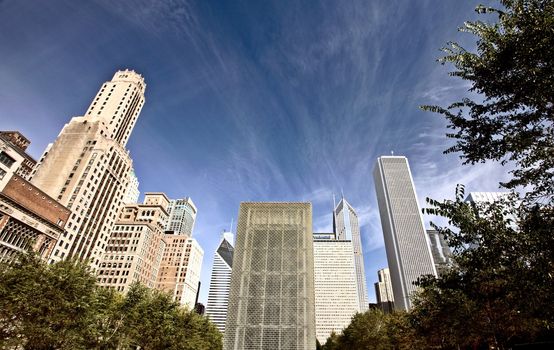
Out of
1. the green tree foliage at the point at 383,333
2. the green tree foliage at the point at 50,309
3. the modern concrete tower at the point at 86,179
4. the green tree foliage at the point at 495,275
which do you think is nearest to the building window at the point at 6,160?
the modern concrete tower at the point at 86,179

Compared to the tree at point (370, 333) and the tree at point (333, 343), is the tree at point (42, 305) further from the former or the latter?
the tree at point (333, 343)

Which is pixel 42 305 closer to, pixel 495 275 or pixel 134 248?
pixel 495 275

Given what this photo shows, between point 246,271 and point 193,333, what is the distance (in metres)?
14.1

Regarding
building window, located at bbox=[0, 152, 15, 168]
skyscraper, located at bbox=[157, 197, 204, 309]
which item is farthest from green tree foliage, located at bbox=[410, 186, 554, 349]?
skyscraper, located at bbox=[157, 197, 204, 309]

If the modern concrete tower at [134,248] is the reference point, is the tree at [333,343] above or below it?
below

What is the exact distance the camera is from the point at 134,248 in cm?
10381

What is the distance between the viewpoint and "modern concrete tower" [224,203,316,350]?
31.4 meters

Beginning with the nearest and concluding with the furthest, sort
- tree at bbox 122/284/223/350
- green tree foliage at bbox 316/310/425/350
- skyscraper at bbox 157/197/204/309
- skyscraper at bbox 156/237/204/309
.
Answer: tree at bbox 122/284/223/350, green tree foliage at bbox 316/310/425/350, skyscraper at bbox 156/237/204/309, skyscraper at bbox 157/197/204/309

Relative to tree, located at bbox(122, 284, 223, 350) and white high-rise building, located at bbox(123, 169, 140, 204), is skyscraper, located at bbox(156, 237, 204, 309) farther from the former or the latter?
tree, located at bbox(122, 284, 223, 350)

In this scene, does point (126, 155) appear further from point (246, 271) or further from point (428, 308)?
point (428, 308)

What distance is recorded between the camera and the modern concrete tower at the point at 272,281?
103 feet

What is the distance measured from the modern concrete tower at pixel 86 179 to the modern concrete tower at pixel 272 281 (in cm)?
5692

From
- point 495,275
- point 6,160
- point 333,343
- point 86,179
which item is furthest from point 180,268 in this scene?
point 495,275

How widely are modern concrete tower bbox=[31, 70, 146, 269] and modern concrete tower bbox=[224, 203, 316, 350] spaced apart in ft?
187
